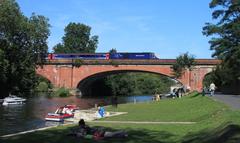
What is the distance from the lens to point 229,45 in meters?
60.8

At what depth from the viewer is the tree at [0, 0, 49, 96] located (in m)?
74.2

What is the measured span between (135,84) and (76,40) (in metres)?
24.3

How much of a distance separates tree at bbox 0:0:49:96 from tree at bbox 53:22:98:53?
80189 mm

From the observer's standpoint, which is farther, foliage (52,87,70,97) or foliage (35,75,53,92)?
foliage (35,75,53,92)

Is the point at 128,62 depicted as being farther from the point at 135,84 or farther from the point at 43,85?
the point at 135,84

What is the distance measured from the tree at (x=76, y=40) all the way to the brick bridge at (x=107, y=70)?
44.7 metres

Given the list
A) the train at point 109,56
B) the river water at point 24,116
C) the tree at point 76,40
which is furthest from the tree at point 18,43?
the tree at point 76,40

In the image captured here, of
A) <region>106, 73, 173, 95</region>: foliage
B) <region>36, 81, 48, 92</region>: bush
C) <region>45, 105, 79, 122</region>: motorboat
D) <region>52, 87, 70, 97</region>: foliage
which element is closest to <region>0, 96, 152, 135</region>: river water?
<region>45, 105, 79, 122</region>: motorboat

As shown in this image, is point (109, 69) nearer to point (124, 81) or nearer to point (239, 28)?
point (124, 81)

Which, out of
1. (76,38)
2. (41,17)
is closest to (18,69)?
(41,17)

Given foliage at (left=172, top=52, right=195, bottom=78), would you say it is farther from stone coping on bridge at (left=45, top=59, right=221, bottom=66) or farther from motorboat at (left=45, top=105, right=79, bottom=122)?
motorboat at (left=45, top=105, right=79, bottom=122)

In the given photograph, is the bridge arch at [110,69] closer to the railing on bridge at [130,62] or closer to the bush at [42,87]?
the railing on bridge at [130,62]

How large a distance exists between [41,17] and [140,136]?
194 ft

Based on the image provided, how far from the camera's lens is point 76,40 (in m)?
164
